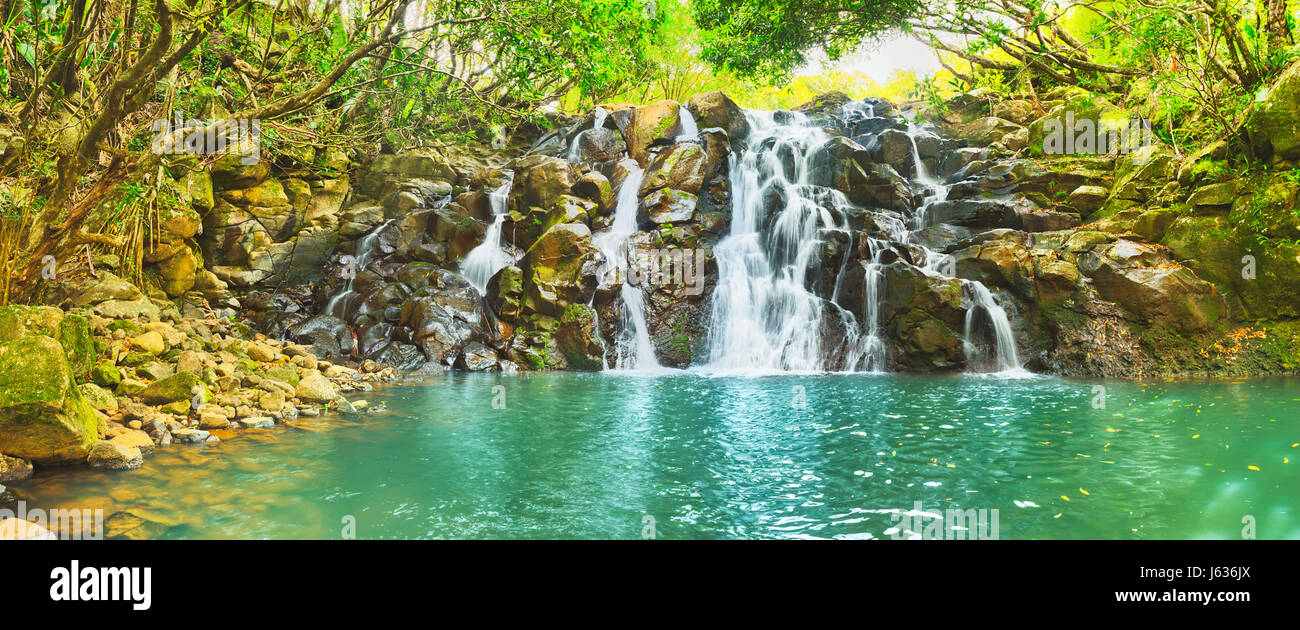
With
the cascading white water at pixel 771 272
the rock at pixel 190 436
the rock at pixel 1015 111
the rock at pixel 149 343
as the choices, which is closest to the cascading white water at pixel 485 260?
the cascading white water at pixel 771 272

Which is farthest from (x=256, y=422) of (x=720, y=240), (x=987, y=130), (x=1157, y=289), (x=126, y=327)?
(x=987, y=130)

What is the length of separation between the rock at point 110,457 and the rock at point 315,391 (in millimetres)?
3204

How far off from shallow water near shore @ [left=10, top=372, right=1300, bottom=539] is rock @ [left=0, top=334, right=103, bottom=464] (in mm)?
240

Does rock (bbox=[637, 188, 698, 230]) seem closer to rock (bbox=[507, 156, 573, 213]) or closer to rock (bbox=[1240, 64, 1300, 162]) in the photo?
rock (bbox=[507, 156, 573, 213])

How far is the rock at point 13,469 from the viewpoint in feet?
17.8

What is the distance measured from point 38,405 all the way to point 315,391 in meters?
3.87

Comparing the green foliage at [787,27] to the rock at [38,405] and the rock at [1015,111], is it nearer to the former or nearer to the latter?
the rock at [1015,111]

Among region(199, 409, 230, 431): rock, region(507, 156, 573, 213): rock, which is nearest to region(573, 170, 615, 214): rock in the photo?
region(507, 156, 573, 213): rock

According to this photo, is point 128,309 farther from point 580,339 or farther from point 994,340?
point 994,340

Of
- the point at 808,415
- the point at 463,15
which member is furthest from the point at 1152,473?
the point at 463,15

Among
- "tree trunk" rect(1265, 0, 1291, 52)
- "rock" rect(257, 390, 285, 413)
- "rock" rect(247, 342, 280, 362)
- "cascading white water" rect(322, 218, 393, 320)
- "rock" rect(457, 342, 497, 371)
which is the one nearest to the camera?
"rock" rect(257, 390, 285, 413)

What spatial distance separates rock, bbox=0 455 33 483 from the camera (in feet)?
17.8

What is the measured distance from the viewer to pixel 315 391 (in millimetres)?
9344

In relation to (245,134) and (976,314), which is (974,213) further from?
(245,134)
